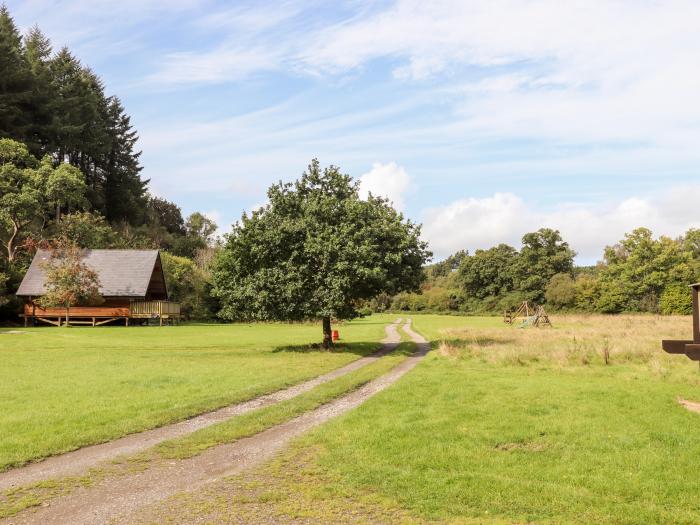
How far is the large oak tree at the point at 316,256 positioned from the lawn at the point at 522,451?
9.94m

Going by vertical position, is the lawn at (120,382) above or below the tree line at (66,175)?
below

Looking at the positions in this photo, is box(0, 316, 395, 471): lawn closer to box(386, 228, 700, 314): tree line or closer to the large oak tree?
the large oak tree

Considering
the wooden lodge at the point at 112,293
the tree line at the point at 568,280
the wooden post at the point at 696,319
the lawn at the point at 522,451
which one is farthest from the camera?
the tree line at the point at 568,280

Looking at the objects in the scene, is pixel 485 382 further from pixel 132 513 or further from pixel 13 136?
pixel 13 136

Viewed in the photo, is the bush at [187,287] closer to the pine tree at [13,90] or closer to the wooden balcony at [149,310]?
the wooden balcony at [149,310]

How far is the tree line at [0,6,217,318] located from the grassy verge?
45.9 metres

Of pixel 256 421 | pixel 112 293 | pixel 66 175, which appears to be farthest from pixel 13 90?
pixel 256 421

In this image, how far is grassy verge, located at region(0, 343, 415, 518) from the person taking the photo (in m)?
7.92

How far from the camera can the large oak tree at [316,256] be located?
2694 cm

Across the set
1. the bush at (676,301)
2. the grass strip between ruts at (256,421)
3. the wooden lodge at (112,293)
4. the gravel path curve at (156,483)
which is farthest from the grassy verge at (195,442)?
the bush at (676,301)

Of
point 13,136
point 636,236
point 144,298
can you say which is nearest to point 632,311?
point 636,236

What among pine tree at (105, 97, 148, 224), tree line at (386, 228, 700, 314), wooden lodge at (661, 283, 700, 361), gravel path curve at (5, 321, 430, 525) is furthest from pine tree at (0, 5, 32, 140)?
wooden lodge at (661, 283, 700, 361)

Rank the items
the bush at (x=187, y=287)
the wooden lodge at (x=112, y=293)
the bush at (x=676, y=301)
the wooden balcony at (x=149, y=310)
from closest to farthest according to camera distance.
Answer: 1. the wooden lodge at (x=112, y=293)
2. the wooden balcony at (x=149, y=310)
3. the bush at (x=187, y=287)
4. the bush at (x=676, y=301)

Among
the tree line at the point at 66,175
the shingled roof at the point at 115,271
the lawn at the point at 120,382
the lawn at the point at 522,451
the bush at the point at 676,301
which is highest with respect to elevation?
the tree line at the point at 66,175
